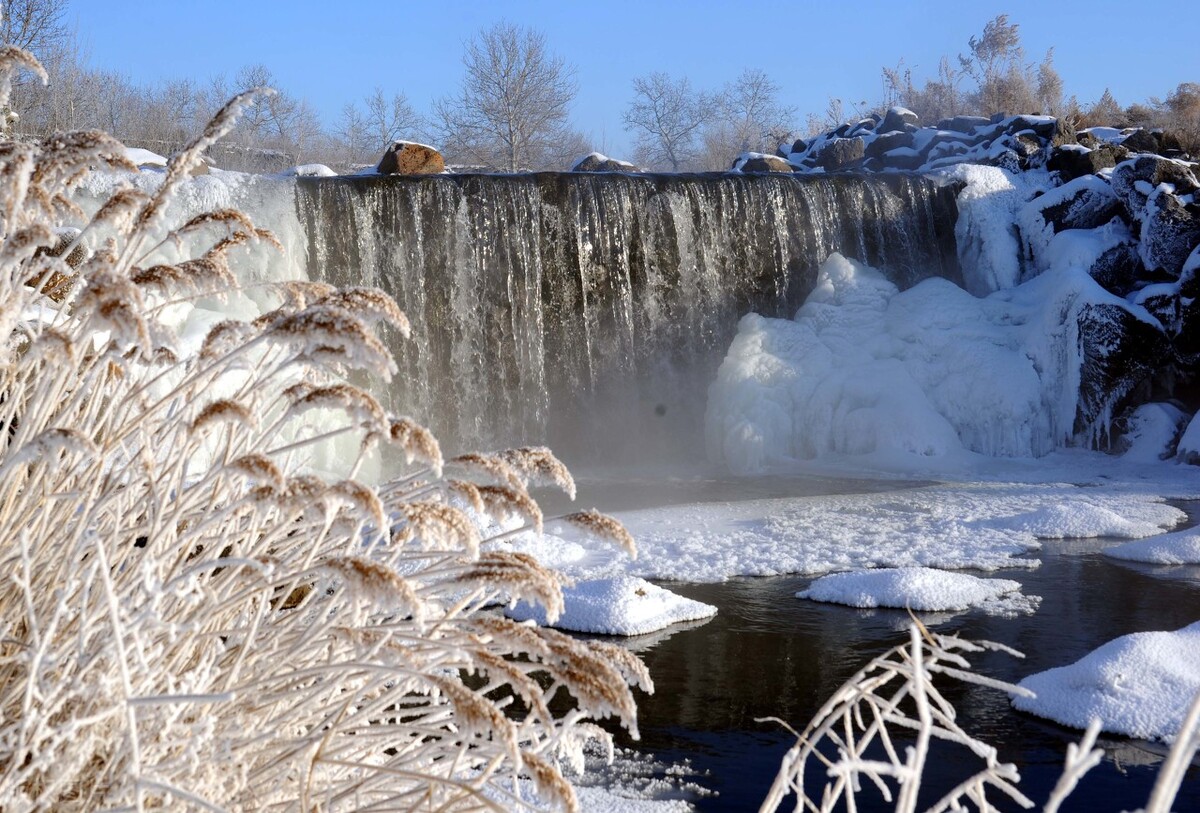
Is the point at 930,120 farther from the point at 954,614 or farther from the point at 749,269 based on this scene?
the point at 954,614

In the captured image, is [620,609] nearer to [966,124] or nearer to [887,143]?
[887,143]

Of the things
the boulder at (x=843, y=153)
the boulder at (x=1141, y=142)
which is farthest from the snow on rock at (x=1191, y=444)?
the boulder at (x=843, y=153)

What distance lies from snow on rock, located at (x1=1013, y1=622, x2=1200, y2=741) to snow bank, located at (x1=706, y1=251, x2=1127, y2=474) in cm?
633

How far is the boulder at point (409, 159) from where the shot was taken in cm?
1324

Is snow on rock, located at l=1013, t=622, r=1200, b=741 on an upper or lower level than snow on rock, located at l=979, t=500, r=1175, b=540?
lower

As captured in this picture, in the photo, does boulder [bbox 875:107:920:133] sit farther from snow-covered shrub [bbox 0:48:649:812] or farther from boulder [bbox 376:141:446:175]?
snow-covered shrub [bbox 0:48:649:812]

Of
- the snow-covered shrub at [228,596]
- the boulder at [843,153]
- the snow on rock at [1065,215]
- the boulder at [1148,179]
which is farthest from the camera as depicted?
the boulder at [843,153]

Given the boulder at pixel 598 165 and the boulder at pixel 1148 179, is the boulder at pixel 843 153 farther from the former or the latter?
the boulder at pixel 1148 179

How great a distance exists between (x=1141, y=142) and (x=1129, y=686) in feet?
39.1

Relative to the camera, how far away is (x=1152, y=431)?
432 inches

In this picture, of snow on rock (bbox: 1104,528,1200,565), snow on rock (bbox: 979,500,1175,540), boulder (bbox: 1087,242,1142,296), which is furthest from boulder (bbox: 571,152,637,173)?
snow on rock (bbox: 1104,528,1200,565)

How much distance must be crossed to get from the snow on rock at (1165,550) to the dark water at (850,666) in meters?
0.16

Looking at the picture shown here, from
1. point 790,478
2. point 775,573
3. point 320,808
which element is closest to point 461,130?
point 790,478

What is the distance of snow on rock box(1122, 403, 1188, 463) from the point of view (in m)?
10.8
